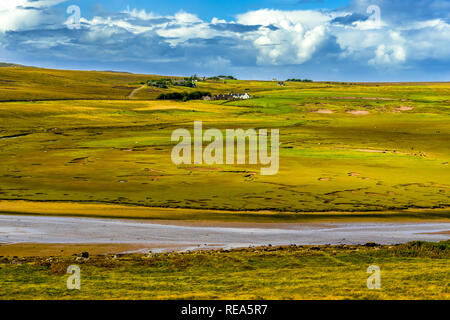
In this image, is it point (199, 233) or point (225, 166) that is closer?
point (199, 233)

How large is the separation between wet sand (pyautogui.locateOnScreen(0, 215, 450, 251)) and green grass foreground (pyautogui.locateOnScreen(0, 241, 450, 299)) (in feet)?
13.8

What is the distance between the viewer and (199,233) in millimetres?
42500

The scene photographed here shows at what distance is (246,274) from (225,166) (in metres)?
48.7

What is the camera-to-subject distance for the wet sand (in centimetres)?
3916

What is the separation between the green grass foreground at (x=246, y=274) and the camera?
2228 cm

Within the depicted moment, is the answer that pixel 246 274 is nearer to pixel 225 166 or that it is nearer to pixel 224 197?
pixel 224 197

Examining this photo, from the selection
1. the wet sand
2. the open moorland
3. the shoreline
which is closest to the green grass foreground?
the open moorland

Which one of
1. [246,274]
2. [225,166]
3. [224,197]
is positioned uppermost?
[225,166]

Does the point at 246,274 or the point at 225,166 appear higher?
the point at 225,166

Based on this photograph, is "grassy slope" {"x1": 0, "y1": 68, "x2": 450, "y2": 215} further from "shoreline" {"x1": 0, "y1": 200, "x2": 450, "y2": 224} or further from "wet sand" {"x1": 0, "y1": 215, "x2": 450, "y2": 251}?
"wet sand" {"x1": 0, "y1": 215, "x2": 450, "y2": 251}

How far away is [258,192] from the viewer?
58.2m

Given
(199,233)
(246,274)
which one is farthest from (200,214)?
(246,274)

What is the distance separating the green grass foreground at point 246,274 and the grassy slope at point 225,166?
18.4 metres

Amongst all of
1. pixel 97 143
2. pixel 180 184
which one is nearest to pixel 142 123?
pixel 97 143
